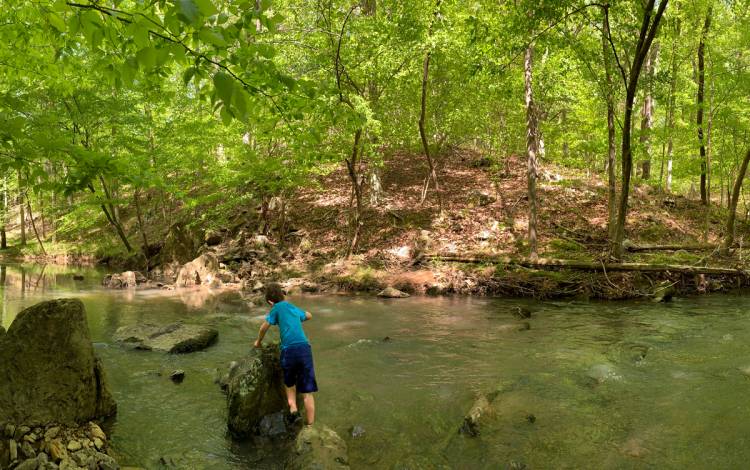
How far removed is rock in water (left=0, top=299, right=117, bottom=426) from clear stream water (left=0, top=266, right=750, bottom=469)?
0.53m

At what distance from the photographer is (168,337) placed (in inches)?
366

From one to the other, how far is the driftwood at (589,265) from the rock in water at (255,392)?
10958 millimetres

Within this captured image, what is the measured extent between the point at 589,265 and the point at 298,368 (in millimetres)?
11378

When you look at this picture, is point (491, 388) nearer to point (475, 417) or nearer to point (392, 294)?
point (475, 417)

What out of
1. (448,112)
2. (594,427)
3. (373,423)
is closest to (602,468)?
(594,427)

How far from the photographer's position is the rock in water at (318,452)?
4.42 meters

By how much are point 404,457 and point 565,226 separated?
1615 cm

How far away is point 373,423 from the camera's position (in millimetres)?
5809

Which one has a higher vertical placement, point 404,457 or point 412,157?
point 412,157

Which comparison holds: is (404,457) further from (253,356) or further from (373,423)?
(253,356)

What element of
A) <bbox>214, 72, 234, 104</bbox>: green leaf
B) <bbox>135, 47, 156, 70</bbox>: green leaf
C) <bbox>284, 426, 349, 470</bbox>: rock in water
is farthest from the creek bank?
<bbox>214, 72, 234, 104</bbox>: green leaf

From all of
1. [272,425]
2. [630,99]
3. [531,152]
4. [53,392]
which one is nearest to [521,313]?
[630,99]

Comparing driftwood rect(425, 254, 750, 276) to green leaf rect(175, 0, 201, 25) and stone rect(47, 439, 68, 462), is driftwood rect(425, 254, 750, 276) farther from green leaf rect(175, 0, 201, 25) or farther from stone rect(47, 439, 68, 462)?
green leaf rect(175, 0, 201, 25)

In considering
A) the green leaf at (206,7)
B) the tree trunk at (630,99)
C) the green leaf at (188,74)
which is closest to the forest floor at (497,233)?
the tree trunk at (630,99)
